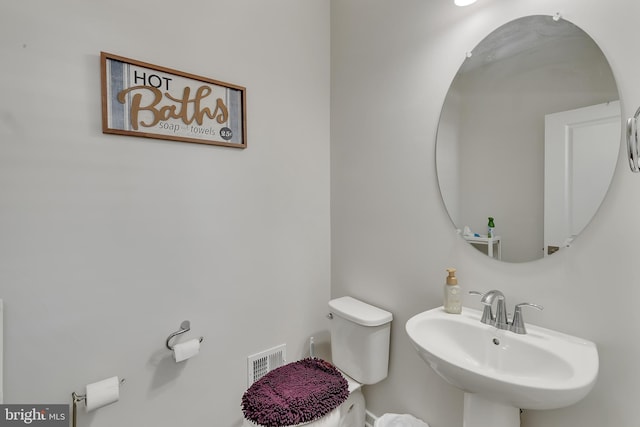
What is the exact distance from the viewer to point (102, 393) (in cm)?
115

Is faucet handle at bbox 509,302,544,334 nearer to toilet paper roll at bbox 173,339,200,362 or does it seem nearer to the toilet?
the toilet

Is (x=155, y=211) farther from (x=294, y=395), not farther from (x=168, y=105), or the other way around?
(x=294, y=395)

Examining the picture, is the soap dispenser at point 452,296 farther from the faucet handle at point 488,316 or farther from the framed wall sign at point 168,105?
the framed wall sign at point 168,105

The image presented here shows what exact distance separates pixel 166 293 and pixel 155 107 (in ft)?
2.78

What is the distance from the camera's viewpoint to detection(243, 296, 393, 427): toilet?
1533 mm

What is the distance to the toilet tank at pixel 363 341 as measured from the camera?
1532 mm

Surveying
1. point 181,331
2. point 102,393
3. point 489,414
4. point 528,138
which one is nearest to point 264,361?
point 181,331

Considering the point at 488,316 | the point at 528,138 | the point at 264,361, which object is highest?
the point at 528,138

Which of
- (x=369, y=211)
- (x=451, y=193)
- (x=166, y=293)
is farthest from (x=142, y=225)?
(x=451, y=193)

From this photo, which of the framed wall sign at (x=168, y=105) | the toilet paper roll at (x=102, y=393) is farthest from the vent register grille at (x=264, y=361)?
the framed wall sign at (x=168, y=105)

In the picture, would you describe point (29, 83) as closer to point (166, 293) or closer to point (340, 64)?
point (166, 293)

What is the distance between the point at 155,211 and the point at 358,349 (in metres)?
1.22

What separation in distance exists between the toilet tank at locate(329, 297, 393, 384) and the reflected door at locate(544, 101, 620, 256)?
0.83 meters

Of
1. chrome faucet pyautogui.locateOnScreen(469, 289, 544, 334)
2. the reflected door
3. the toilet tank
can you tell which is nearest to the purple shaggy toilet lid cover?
the toilet tank
